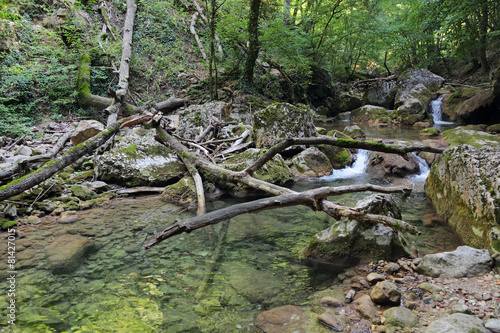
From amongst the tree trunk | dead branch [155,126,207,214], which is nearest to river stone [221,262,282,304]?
dead branch [155,126,207,214]

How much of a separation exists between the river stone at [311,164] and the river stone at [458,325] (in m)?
5.99

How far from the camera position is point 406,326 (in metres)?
2.03

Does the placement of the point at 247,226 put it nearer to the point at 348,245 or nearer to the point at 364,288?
the point at 348,245

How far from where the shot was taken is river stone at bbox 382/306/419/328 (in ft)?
6.74

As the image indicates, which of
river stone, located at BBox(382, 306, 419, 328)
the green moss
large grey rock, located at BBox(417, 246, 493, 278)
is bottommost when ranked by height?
the green moss

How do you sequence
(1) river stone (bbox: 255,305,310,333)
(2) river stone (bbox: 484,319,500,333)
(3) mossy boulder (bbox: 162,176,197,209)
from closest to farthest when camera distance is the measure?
1. (2) river stone (bbox: 484,319,500,333)
2. (1) river stone (bbox: 255,305,310,333)
3. (3) mossy boulder (bbox: 162,176,197,209)

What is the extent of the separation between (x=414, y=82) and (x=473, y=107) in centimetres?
644

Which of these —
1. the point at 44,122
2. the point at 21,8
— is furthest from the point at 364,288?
the point at 21,8

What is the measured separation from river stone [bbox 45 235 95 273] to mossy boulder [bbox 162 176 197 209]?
1996 millimetres

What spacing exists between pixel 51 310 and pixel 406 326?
3.16m

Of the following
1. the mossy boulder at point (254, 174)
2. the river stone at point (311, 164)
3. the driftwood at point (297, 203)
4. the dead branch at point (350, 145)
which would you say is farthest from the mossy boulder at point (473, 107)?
the mossy boulder at point (254, 174)

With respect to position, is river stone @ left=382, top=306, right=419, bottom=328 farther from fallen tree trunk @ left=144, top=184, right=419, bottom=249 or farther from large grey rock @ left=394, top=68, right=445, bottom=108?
large grey rock @ left=394, top=68, right=445, bottom=108

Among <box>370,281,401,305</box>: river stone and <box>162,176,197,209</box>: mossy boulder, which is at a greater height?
<box>370,281,401,305</box>: river stone

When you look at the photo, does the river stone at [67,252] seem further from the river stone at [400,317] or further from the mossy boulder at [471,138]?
the mossy boulder at [471,138]
